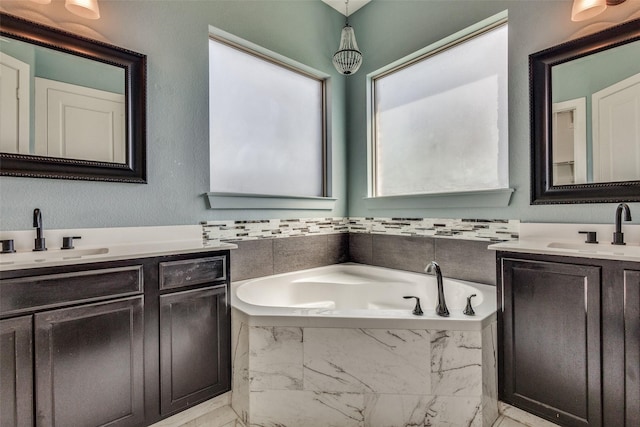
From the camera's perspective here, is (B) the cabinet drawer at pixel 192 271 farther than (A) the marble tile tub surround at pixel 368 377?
Yes

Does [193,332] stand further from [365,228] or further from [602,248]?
[602,248]

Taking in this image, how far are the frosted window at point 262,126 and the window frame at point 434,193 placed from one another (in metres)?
0.47

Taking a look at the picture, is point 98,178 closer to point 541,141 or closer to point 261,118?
point 261,118

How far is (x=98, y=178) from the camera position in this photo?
5.61ft

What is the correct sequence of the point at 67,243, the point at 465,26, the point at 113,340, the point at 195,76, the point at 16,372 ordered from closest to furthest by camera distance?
1. the point at 16,372
2. the point at 113,340
3. the point at 67,243
4. the point at 195,76
5. the point at 465,26

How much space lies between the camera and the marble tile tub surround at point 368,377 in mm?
1442

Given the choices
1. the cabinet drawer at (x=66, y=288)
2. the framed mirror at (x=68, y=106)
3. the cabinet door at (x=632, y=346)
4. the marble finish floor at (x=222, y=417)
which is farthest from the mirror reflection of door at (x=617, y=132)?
the framed mirror at (x=68, y=106)

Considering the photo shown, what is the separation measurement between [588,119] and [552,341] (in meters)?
1.23

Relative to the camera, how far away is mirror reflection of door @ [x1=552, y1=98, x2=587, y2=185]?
172 centimetres

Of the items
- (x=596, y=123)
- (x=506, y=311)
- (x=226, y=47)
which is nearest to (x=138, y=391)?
(x=506, y=311)

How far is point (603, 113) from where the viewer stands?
1663 millimetres

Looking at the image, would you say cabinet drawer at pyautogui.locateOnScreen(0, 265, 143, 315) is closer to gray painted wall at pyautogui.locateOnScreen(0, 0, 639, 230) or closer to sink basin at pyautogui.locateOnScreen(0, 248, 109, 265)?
sink basin at pyautogui.locateOnScreen(0, 248, 109, 265)

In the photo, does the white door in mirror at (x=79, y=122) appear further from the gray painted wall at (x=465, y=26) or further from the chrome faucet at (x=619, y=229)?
the chrome faucet at (x=619, y=229)

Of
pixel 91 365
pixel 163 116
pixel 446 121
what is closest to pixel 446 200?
pixel 446 121
